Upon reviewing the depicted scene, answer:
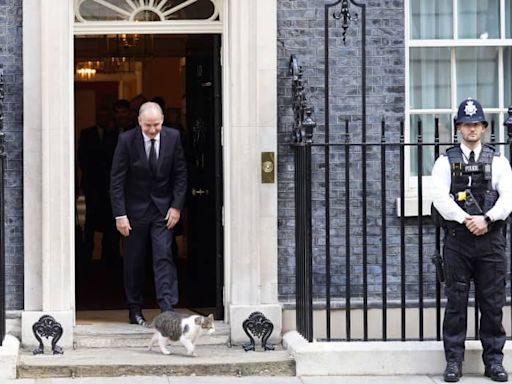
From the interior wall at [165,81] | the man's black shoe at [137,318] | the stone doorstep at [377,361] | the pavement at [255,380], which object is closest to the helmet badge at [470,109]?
the stone doorstep at [377,361]

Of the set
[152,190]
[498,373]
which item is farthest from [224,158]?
[498,373]

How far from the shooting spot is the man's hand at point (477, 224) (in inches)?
349

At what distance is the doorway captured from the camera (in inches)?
440

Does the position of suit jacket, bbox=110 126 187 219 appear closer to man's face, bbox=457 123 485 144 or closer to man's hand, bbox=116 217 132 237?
man's hand, bbox=116 217 132 237

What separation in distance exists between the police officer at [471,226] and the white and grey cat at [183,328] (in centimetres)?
169

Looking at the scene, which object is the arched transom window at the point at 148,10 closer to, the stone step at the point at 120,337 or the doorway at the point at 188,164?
the doorway at the point at 188,164

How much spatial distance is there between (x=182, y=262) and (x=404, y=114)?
3900 millimetres

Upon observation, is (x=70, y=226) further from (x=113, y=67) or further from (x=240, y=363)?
(x=113, y=67)

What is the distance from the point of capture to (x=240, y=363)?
31.3ft

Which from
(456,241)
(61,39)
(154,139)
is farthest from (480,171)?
(61,39)

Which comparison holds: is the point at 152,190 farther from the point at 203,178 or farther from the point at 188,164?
the point at 188,164

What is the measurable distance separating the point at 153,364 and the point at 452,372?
2046mm

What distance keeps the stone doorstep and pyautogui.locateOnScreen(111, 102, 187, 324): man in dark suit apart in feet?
3.99

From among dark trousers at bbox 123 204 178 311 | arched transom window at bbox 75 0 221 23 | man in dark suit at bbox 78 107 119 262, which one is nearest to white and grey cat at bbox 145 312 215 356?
dark trousers at bbox 123 204 178 311
